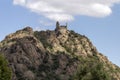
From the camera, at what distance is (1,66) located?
12781 cm

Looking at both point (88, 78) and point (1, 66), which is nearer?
point (88, 78)

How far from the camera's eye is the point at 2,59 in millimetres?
128750

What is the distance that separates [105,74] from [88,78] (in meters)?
5.25

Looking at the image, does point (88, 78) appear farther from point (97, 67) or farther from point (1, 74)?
point (1, 74)

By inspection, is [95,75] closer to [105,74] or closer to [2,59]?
[105,74]

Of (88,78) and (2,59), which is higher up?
(2,59)

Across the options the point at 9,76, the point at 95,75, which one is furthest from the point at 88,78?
the point at 9,76

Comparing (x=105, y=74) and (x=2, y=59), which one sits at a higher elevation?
(x=2, y=59)

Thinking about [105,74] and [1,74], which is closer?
[105,74]

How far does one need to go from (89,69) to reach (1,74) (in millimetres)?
27175

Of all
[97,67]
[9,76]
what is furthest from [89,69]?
[9,76]

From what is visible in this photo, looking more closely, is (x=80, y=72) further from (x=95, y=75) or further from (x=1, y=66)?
(x=1, y=66)

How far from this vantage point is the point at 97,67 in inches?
4692

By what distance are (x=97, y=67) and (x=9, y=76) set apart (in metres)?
28.5
